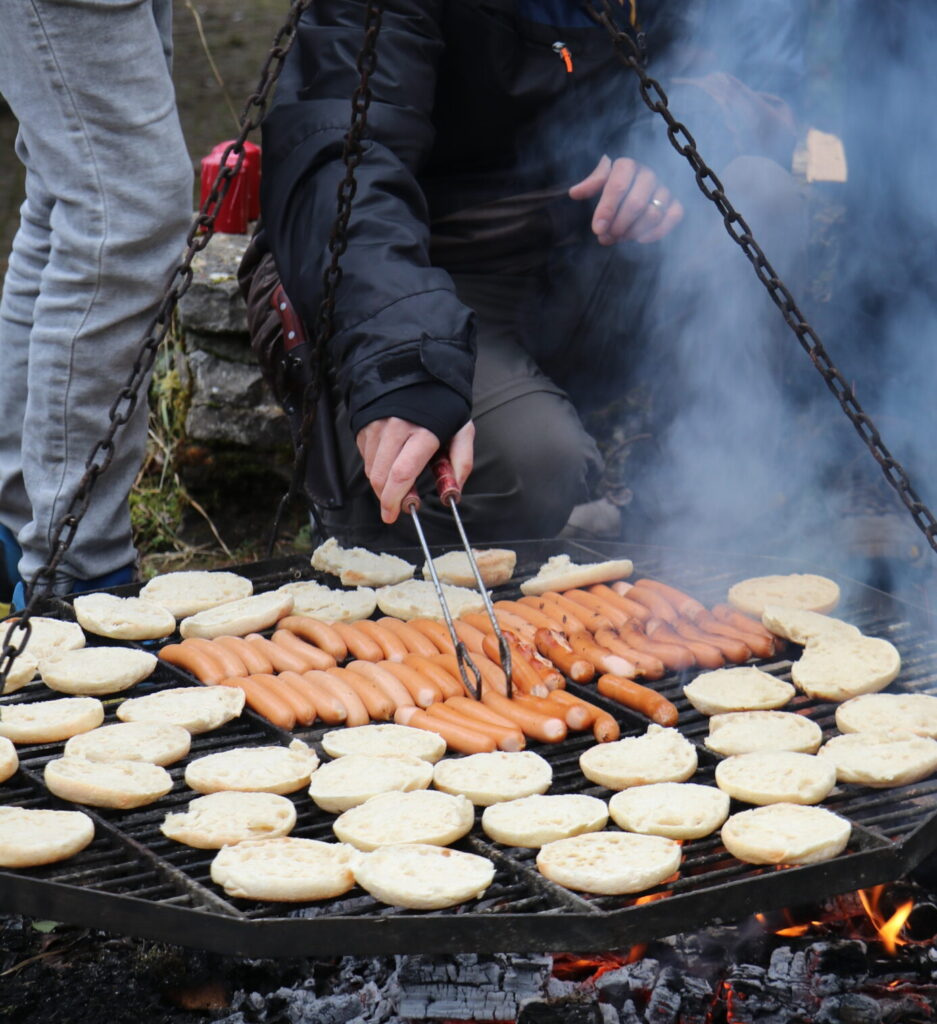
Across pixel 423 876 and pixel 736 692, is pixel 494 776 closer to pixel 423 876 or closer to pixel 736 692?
pixel 423 876

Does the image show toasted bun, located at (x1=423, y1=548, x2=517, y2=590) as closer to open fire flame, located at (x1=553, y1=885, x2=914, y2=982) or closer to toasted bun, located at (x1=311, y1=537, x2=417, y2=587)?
toasted bun, located at (x1=311, y1=537, x2=417, y2=587)

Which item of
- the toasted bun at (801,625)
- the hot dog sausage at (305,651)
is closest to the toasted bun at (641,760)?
the toasted bun at (801,625)

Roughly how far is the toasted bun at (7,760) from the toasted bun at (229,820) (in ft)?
1.30

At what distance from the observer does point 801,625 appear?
10.7 feet

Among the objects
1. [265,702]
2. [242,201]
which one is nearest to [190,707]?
[265,702]

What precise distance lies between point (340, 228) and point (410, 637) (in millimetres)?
1051

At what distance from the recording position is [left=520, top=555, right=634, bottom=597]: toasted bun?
3.59 metres

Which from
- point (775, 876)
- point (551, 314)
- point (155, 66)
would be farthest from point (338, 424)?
point (775, 876)

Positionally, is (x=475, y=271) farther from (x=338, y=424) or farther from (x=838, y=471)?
(x=838, y=471)

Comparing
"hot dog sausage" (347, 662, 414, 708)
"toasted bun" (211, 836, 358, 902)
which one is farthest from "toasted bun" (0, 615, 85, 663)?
"toasted bun" (211, 836, 358, 902)

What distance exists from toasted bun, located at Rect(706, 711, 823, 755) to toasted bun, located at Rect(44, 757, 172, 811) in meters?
1.19

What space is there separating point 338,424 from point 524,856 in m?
2.17

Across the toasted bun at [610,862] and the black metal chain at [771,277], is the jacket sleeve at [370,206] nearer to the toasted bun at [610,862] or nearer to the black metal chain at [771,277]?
the black metal chain at [771,277]

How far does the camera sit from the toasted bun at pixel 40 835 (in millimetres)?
2270
